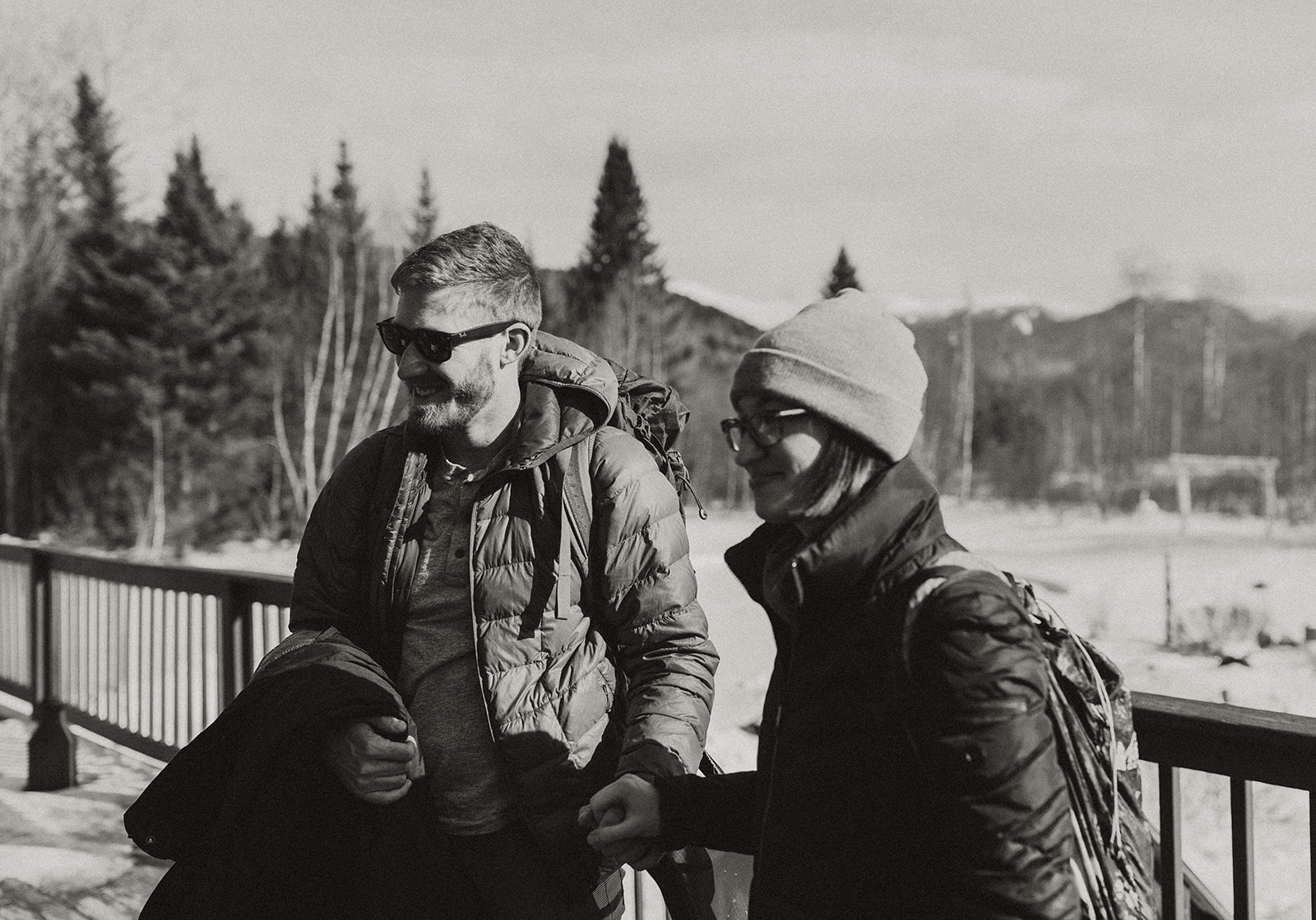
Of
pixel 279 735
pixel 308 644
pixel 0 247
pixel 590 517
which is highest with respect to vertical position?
pixel 0 247

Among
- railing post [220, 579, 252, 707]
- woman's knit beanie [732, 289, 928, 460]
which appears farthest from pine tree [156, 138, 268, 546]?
woman's knit beanie [732, 289, 928, 460]

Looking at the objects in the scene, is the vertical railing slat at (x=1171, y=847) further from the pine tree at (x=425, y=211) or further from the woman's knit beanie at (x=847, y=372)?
the pine tree at (x=425, y=211)

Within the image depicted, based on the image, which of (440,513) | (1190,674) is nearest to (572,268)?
(1190,674)

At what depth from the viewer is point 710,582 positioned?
64.1 feet

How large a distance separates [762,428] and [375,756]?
1.00 m

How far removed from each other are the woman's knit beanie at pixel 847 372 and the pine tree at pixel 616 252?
147 ft

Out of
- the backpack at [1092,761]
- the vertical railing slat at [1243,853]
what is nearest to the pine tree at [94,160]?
the vertical railing slat at [1243,853]

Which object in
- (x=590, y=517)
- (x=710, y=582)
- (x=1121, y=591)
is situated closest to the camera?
(x=590, y=517)

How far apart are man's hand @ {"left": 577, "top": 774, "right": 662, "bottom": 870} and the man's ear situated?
0.92 meters

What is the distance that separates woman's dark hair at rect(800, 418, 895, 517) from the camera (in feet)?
5.21

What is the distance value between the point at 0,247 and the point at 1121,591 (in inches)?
1145

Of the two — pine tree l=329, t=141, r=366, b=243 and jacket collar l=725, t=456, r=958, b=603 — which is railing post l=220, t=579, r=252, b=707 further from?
pine tree l=329, t=141, r=366, b=243

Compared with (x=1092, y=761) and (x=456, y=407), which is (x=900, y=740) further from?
(x=456, y=407)

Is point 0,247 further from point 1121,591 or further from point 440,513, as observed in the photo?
point 440,513
